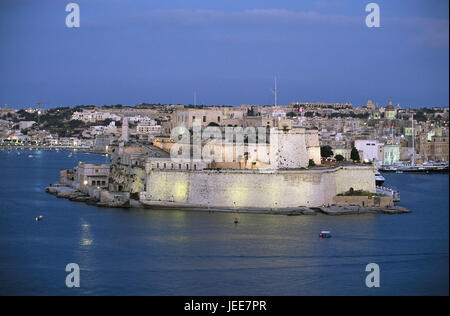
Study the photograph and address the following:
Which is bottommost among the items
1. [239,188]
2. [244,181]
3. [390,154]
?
[239,188]

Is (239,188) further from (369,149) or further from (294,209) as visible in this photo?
(369,149)

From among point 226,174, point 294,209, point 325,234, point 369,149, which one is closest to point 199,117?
point 226,174

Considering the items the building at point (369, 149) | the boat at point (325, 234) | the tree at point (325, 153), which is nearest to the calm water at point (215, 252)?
the boat at point (325, 234)

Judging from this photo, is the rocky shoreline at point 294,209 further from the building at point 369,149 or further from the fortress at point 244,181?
the building at point 369,149

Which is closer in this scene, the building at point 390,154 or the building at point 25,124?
the building at point 390,154

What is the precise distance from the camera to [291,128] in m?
18.4

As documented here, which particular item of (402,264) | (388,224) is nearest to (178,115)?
(388,224)

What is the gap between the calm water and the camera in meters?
11.3

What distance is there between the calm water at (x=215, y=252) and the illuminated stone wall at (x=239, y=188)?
570mm

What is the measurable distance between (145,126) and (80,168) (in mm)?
30970

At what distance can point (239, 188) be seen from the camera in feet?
54.6

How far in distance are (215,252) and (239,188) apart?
3650 millimetres

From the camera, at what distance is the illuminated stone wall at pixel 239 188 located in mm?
16578

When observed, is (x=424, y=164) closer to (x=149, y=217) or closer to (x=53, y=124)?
(x=149, y=217)
